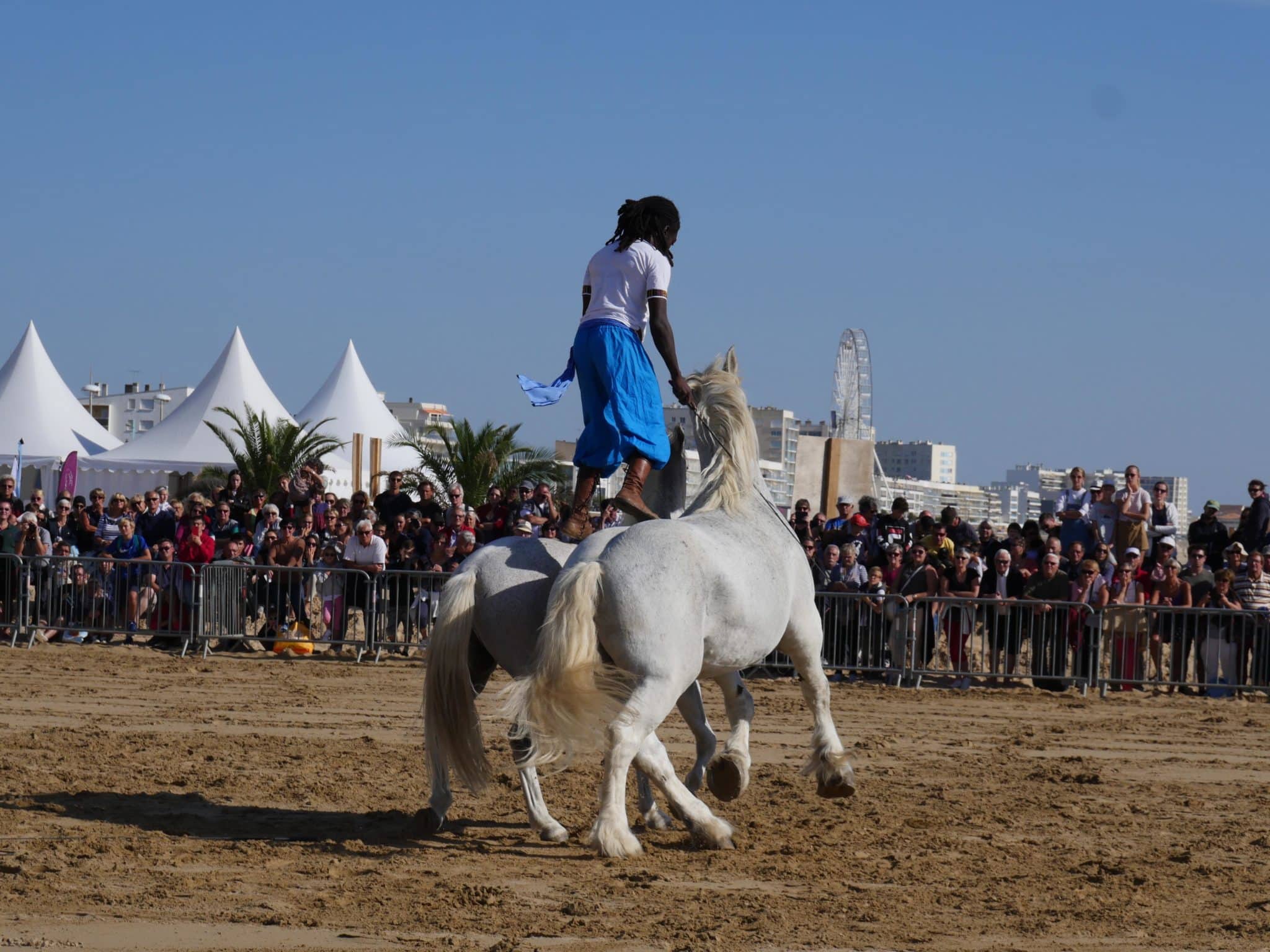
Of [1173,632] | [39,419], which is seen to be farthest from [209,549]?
[39,419]

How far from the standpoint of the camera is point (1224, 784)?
912cm

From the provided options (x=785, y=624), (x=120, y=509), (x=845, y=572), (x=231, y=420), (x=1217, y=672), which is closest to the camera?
(x=785, y=624)

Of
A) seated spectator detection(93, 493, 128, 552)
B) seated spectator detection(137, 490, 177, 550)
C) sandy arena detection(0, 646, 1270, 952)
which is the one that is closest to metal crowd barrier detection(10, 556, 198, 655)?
seated spectator detection(93, 493, 128, 552)

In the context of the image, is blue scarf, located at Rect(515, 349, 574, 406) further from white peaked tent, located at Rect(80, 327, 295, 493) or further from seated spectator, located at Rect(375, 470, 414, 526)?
white peaked tent, located at Rect(80, 327, 295, 493)

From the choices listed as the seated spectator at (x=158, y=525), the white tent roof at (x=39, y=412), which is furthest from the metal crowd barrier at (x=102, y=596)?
the white tent roof at (x=39, y=412)

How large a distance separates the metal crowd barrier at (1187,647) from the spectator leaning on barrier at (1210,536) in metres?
1.72

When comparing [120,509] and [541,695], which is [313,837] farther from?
[120,509]

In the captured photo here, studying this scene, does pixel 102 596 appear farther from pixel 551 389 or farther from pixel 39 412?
pixel 39 412

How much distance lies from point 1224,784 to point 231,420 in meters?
26.4

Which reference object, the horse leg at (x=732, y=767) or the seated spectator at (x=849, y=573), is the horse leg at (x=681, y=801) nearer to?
the horse leg at (x=732, y=767)

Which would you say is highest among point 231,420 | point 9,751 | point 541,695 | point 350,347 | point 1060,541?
point 350,347

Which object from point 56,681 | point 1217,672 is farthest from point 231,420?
point 1217,672

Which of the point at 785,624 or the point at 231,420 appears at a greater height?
the point at 231,420

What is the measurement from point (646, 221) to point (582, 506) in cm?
136
